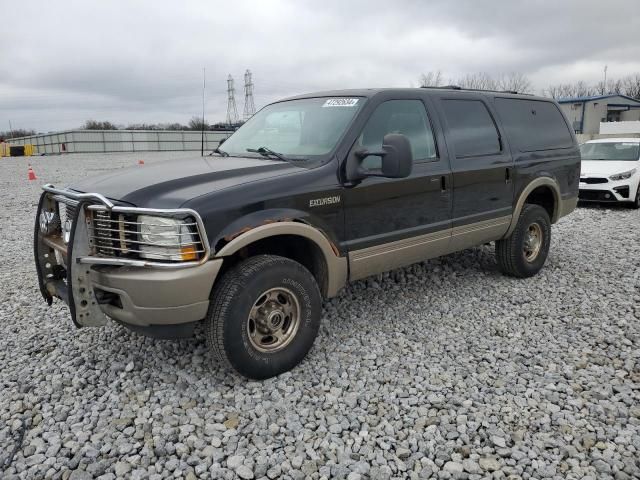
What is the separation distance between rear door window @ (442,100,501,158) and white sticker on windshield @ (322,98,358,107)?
3.37ft

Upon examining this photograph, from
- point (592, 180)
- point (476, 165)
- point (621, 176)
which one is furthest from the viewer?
point (592, 180)

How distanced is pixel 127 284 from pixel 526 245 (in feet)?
14.7

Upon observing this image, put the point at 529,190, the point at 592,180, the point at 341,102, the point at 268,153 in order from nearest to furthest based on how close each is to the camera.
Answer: the point at 268,153 < the point at 341,102 < the point at 529,190 < the point at 592,180

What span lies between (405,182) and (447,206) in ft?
2.04

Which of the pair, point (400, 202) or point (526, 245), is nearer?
point (400, 202)

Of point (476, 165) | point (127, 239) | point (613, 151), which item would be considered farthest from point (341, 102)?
point (613, 151)

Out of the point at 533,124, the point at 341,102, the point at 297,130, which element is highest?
the point at 341,102

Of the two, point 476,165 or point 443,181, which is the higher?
point 476,165

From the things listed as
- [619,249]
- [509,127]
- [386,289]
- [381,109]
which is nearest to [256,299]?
[381,109]

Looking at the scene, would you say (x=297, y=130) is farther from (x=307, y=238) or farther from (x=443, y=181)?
(x=443, y=181)

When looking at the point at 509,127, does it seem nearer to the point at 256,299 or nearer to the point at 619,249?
the point at 619,249

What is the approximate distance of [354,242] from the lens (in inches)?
154

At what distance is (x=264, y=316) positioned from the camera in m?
3.46

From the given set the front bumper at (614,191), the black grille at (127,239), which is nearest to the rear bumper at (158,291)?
the black grille at (127,239)
